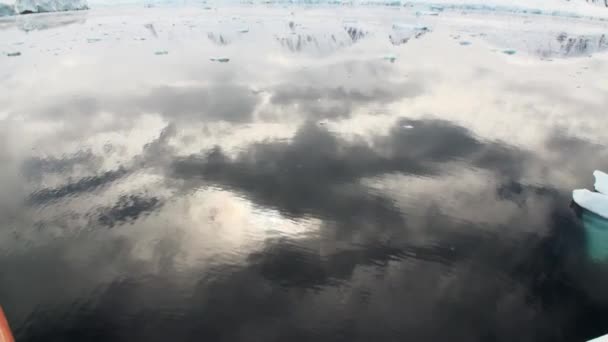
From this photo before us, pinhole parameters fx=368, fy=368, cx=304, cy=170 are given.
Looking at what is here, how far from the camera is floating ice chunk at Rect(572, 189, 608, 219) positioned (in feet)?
37.5

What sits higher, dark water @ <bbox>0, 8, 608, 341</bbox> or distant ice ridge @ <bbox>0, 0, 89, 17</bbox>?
distant ice ridge @ <bbox>0, 0, 89, 17</bbox>

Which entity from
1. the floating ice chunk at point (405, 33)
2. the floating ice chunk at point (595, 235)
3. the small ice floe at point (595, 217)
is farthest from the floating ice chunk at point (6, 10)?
the floating ice chunk at point (595, 235)

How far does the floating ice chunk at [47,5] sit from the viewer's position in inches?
2689

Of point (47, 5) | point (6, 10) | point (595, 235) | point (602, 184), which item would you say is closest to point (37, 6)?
point (47, 5)

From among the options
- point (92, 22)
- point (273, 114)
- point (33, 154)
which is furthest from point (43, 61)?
point (92, 22)

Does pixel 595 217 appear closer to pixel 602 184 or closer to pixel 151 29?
pixel 602 184

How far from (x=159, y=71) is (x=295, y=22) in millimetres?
30884

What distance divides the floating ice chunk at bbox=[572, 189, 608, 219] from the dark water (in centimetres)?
63

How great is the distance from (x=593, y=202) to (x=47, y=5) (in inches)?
3543

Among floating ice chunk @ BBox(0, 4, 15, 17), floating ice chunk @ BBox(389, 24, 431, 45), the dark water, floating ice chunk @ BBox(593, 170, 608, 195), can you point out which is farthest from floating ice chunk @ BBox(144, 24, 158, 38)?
floating ice chunk @ BBox(593, 170, 608, 195)

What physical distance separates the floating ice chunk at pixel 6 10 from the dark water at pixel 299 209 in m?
54.8

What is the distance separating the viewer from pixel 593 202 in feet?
38.0

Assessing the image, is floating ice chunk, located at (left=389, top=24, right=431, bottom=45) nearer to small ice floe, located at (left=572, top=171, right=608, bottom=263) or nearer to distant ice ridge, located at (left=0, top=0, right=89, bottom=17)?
small ice floe, located at (left=572, top=171, right=608, bottom=263)

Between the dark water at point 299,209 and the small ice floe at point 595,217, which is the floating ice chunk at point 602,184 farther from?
the dark water at point 299,209
